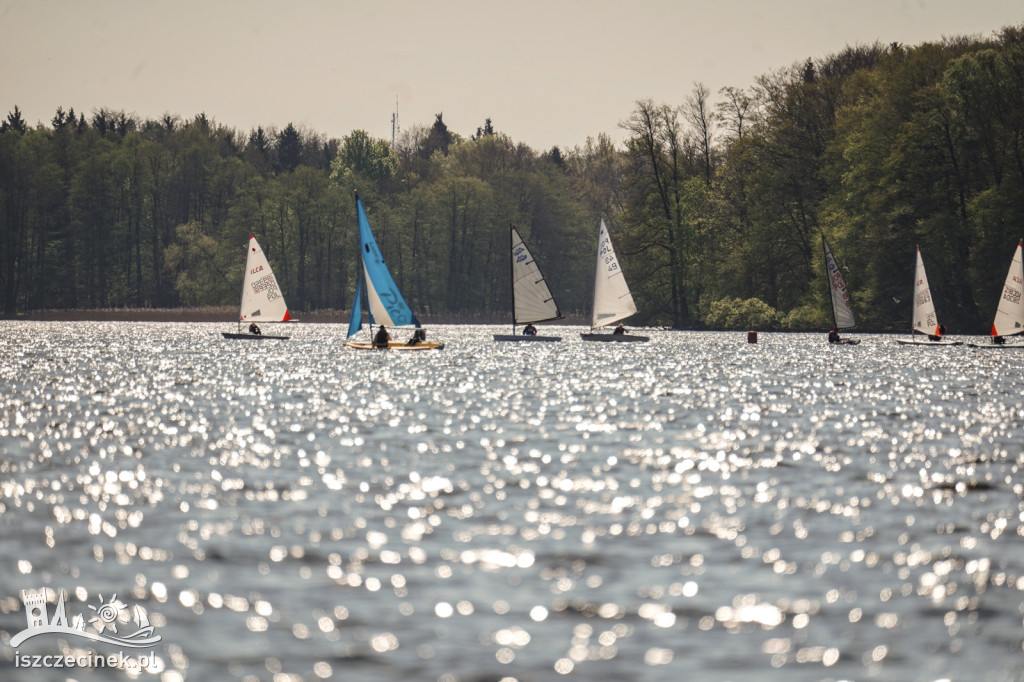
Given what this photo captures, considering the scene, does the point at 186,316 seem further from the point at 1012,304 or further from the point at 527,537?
the point at 527,537

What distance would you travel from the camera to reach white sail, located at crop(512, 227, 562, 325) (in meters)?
75.1

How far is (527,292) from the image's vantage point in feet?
251

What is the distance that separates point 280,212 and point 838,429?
422 ft

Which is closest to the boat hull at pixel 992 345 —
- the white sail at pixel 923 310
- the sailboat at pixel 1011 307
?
the sailboat at pixel 1011 307

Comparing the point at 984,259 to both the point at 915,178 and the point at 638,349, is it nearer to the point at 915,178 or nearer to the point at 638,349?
the point at 915,178

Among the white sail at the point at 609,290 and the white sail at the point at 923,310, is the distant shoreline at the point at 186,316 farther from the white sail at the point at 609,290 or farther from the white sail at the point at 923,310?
the white sail at the point at 923,310

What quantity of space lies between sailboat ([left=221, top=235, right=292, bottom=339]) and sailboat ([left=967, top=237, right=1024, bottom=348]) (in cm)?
4378

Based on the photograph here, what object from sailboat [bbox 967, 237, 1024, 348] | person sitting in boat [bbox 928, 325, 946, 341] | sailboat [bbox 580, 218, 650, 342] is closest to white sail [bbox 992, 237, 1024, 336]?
sailboat [bbox 967, 237, 1024, 348]

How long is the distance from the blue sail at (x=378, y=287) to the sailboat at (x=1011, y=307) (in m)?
33.2

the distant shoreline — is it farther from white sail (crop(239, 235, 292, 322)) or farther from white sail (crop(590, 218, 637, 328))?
white sail (crop(590, 218, 637, 328))

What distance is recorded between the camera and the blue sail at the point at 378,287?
66.2 metres

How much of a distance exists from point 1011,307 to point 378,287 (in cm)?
3572

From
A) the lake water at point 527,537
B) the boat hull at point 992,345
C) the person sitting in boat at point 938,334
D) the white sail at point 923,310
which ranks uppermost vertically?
the white sail at point 923,310

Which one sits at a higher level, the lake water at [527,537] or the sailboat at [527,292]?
the sailboat at [527,292]
